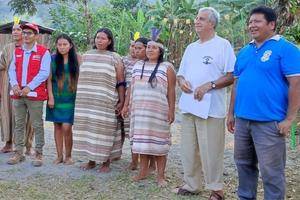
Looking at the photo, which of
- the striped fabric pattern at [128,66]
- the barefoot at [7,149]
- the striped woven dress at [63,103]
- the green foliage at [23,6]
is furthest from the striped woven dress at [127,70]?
the green foliage at [23,6]

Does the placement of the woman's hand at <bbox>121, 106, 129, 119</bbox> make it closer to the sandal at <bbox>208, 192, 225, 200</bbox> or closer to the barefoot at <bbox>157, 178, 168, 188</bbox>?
the barefoot at <bbox>157, 178, 168, 188</bbox>

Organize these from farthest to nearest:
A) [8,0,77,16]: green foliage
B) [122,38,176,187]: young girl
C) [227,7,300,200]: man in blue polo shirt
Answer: [8,0,77,16]: green foliage → [122,38,176,187]: young girl → [227,7,300,200]: man in blue polo shirt

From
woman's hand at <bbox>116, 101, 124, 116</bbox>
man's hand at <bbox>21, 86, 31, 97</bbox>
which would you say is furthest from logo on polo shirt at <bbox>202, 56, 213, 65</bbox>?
man's hand at <bbox>21, 86, 31, 97</bbox>

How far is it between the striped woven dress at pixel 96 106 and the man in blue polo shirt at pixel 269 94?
1821 mm

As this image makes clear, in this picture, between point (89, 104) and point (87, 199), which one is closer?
point (87, 199)

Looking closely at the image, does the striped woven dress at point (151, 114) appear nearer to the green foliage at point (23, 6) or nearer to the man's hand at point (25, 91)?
the man's hand at point (25, 91)

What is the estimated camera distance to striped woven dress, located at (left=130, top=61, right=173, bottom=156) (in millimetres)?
4852

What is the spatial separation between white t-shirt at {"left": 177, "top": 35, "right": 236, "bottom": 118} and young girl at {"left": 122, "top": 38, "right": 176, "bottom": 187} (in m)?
0.47

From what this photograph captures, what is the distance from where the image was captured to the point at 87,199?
4.56 metres

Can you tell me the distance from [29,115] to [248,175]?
280 centimetres

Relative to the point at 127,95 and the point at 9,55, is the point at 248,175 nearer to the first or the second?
the point at 127,95

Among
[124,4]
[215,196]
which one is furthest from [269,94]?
[124,4]

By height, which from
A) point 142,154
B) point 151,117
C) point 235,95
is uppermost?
point 235,95

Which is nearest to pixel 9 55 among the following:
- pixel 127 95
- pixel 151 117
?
pixel 127 95
